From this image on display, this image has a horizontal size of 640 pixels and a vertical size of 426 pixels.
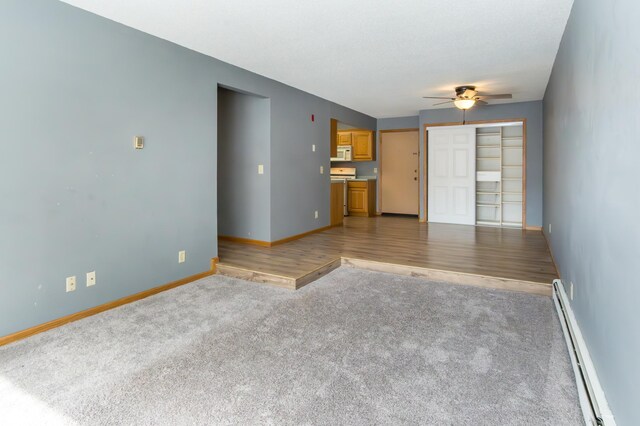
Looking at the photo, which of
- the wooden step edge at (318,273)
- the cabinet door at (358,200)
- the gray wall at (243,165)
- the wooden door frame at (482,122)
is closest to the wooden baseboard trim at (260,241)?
the gray wall at (243,165)

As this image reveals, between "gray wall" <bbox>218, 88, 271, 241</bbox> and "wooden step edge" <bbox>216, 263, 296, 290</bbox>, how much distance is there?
1.12m

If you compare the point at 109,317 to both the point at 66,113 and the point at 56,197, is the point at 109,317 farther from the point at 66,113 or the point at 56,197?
the point at 66,113

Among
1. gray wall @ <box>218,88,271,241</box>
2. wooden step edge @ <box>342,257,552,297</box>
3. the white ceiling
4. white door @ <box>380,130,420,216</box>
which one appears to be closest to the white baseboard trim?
wooden step edge @ <box>342,257,552,297</box>

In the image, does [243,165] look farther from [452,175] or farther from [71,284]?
[452,175]

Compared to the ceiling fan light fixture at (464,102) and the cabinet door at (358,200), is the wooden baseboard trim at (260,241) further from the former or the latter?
the ceiling fan light fixture at (464,102)

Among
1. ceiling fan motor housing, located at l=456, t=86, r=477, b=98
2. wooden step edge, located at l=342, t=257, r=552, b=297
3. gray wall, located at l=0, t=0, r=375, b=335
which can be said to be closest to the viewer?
gray wall, located at l=0, t=0, r=375, b=335

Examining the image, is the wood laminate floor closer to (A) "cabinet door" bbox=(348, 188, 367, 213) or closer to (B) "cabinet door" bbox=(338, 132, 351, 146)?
(A) "cabinet door" bbox=(348, 188, 367, 213)

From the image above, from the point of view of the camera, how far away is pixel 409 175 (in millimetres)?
8672

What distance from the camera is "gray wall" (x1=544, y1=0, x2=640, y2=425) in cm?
135

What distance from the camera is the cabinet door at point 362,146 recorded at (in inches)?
340

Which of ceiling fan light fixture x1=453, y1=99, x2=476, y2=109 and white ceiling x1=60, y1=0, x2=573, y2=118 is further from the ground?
white ceiling x1=60, y1=0, x2=573, y2=118

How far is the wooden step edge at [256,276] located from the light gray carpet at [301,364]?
11.3 inches

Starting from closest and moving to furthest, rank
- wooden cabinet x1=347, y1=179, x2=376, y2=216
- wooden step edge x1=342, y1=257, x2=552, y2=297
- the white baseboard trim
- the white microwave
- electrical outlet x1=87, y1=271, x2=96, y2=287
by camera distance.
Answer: the white baseboard trim, electrical outlet x1=87, y1=271, x2=96, y2=287, wooden step edge x1=342, y1=257, x2=552, y2=297, wooden cabinet x1=347, y1=179, x2=376, y2=216, the white microwave

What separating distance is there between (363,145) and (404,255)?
15.0 ft
